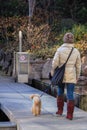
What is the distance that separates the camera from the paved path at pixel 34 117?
9.29 metres

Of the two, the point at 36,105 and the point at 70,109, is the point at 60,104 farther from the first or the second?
the point at 36,105

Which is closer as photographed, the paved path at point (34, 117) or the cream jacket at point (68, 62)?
the paved path at point (34, 117)

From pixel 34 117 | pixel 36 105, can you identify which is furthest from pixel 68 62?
pixel 34 117

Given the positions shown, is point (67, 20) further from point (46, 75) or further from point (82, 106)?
point (82, 106)

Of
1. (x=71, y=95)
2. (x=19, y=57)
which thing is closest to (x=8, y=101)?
(x=71, y=95)

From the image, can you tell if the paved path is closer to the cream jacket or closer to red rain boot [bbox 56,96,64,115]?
red rain boot [bbox 56,96,64,115]

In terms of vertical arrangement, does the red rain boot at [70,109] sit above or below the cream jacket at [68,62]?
below

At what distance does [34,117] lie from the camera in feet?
33.8

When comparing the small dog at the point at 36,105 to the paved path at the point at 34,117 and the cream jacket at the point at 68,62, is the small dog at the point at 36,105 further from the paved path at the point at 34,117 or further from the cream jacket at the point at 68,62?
the cream jacket at the point at 68,62

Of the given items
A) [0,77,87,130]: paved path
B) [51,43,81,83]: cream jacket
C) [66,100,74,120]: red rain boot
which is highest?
[51,43,81,83]: cream jacket

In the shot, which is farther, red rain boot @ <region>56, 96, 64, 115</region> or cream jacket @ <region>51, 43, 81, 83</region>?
red rain boot @ <region>56, 96, 64, 115</region>

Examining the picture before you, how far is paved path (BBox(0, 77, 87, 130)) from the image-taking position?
30.5ft

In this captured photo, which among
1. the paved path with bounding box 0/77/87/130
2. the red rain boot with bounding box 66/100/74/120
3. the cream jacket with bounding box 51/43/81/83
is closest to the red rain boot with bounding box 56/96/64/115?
the paved path with bounding box 0/77/87/130

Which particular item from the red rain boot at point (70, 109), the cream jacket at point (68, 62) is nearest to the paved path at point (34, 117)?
the red rain boot at point (70, 109)
